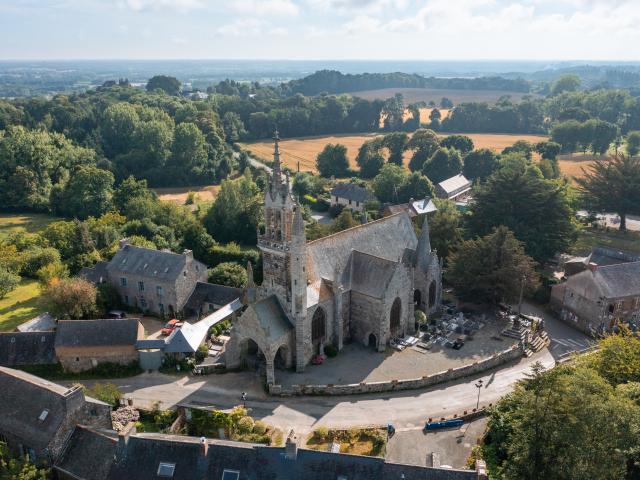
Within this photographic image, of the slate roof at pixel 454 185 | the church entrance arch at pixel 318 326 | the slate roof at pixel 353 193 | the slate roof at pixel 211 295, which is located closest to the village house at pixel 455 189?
the slate roof at pixel 454 185

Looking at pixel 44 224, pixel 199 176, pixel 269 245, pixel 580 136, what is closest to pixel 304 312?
pixel 269 245

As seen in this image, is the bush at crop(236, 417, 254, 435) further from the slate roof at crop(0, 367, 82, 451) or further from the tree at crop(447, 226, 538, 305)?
the tree at crop(447, 226, 538, 305)

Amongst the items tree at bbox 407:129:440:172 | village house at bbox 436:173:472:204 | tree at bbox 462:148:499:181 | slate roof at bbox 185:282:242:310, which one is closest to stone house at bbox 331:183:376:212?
village house at bbox 436:173:472:204

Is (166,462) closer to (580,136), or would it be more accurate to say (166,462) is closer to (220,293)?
(220,293)

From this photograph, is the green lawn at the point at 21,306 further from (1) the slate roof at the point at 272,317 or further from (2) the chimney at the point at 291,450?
(2) the chimney at the point at 291,450

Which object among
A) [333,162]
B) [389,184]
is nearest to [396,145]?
[333,162]
